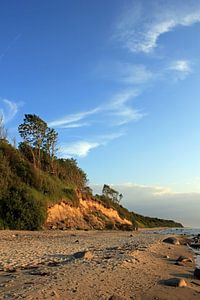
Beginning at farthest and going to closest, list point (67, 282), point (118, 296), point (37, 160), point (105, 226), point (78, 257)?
point (105, 226), point (37, 160), point (78, 257), point (67, 282), point (118, 296)

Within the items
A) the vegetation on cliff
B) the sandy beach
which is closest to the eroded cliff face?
the vegetation on cliff

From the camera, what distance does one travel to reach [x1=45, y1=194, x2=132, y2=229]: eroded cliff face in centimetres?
4350

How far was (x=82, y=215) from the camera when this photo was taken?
54188 millimetres

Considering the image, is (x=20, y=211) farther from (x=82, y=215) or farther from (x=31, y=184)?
(x=82, y=215)

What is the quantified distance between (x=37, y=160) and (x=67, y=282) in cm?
4782

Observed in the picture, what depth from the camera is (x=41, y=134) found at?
5741cm

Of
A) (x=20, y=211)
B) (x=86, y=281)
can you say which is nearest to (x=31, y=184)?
(x=20, y=211)

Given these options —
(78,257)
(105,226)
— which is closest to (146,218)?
(105,226)

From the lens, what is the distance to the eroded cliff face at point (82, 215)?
43.5 m

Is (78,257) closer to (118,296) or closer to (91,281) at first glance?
(91,281)

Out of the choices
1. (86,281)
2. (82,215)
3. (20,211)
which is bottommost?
(86,281)

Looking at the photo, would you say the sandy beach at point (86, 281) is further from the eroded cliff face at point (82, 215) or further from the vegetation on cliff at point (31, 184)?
the eroded cliff face at point (82, 215)

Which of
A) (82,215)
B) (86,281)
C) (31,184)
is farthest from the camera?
(82,215)

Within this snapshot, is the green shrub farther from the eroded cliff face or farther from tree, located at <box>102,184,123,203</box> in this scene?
tree, located at <box>102,184,123,203</box>
